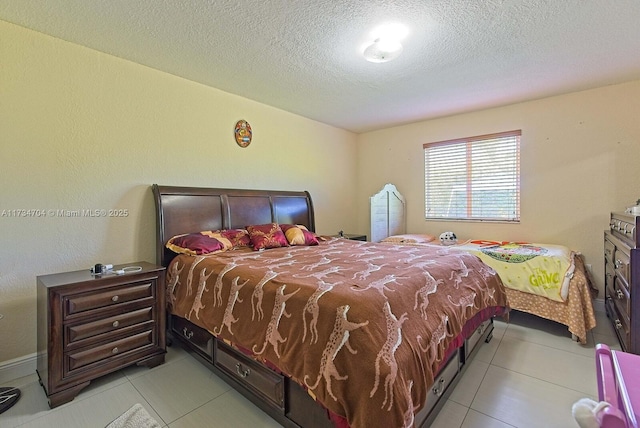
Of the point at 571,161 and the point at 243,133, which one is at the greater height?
the point at 243,133

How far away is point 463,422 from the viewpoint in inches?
64.7

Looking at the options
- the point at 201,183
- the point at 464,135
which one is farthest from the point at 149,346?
the point at 464,135

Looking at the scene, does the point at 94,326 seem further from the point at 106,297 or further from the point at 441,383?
the point at 441,383

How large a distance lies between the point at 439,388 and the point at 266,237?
6.44 ft

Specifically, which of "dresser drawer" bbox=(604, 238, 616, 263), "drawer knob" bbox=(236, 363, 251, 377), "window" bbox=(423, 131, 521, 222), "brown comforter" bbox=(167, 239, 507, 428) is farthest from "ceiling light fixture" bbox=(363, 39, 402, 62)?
"dresser drawer" bbox=(604, 238, 616, 263)

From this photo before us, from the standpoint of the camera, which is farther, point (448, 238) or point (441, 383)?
point (448, 238)

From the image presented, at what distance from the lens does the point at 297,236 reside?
3227 millimetres

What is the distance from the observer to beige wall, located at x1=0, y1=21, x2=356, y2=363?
6.88ft

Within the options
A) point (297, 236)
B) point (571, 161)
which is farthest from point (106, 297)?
point (571, 161)

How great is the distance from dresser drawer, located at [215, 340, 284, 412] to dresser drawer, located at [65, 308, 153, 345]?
630 millimetres

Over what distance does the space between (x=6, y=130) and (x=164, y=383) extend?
208cm

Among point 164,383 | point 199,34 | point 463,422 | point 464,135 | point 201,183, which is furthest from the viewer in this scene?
point 464,135

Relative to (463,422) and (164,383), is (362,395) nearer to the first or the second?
(463,422)

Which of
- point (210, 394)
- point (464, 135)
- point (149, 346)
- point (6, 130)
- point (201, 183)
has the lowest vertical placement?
point (210, 394)
